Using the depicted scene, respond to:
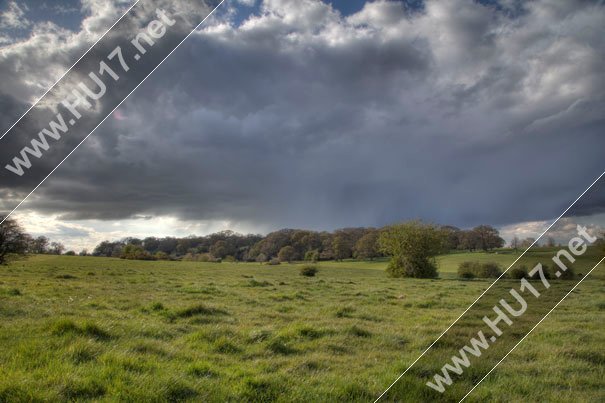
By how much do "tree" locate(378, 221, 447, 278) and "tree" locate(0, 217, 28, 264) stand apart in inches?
1501

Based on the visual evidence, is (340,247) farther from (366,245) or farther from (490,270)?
(490,270)

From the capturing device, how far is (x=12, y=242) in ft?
98.3

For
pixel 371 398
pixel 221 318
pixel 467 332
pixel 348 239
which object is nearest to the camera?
pixel 467 332

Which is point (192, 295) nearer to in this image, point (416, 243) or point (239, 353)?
point (239, 353)

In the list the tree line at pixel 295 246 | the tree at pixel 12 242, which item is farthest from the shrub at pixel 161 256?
the tree at pixel 12 242

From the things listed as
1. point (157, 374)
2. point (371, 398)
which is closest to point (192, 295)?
point (157, 374)

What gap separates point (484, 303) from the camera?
3979 millimetres

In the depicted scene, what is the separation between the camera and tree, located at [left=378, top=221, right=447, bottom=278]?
50.3 metres

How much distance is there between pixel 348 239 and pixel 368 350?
81.2 metres

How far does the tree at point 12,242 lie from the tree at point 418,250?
38119 millimetres

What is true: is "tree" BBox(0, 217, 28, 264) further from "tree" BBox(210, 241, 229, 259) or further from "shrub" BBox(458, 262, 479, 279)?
"tree" BBox(210, 241, 229, 259)

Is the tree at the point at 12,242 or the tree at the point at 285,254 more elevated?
the tree at the point at 285,254

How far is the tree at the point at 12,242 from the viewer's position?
1128 inches

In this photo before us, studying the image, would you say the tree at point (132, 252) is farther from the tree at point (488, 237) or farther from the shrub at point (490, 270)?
the tree at point (488, 237)
